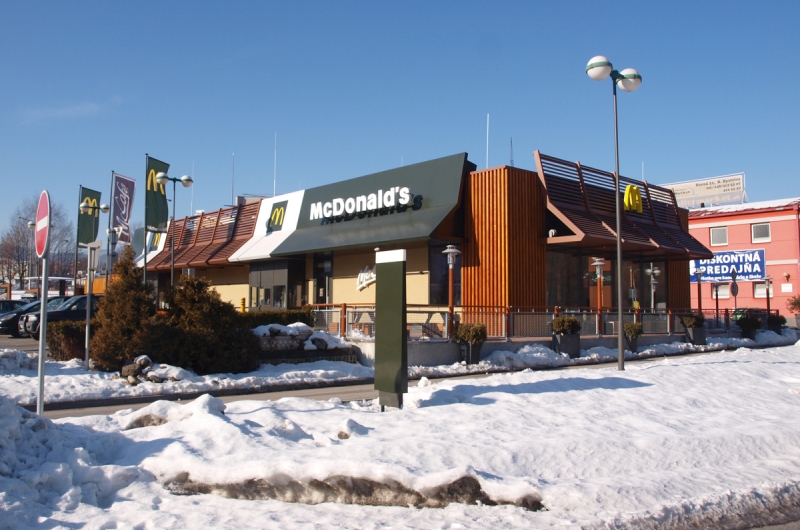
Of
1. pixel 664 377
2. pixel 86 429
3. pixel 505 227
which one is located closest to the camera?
pixel 86 429

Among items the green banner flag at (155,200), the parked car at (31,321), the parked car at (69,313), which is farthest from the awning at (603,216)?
the parked car at (31,321)

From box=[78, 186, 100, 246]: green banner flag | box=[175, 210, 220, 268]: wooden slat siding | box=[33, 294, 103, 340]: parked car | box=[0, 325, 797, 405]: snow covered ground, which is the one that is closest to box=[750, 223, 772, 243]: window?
box=[0, 325, 797, 405]: snow covered ground

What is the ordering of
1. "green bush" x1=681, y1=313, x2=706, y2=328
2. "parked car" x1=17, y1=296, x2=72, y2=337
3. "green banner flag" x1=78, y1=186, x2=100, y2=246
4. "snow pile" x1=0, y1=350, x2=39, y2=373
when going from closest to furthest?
"snow pile" x1=0, y1=350, x2=39, y2=373
"parked car" x1=17, y1=296, x2=72, y2=337
"green bush" x1=681, y1=313, x2=706, y2=328
"green banner flag" x1=78, y1=186, x2=100, y2=246

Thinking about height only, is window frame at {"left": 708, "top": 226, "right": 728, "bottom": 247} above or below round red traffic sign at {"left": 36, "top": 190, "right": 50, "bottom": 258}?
above

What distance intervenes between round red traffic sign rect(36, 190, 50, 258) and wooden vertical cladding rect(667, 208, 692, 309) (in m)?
31.4

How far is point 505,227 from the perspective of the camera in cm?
2472

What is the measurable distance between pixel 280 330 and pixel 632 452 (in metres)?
12.3

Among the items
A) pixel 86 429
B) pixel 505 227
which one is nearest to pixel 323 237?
pixel 505 227

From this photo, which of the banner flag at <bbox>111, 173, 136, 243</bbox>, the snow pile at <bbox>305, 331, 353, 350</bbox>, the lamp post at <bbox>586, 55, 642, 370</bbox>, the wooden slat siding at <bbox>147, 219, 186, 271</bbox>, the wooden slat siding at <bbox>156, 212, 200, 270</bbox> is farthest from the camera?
the wooden slat siding at <bbox>156, 212, 200, 270</bbox>

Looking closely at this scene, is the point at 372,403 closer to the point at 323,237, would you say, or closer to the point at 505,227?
the point at 505,227

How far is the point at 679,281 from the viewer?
3506 centimetres

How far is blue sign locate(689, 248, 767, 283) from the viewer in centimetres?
4506

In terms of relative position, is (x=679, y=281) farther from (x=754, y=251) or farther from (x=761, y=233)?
(x=761, y=233)

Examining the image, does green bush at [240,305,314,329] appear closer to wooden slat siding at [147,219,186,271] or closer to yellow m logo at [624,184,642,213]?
yellow m logo at [624,184,642,213]
